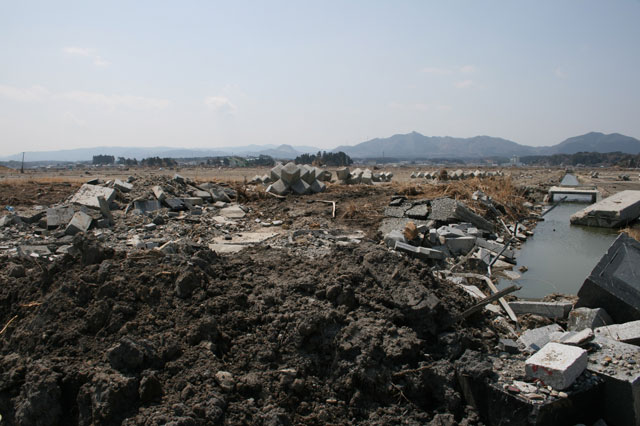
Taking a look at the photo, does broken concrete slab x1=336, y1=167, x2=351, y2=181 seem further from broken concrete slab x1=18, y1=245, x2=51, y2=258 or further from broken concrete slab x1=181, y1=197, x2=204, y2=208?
broken concrete slab x1=18, y1=245, x2=51, y2=258

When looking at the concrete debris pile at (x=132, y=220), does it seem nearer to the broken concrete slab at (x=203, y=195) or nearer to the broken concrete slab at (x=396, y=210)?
the broken concrete slab at (x=203, y=195)

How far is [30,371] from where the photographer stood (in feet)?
10.8

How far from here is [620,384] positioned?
328 cm

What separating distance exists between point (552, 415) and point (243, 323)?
105 inches

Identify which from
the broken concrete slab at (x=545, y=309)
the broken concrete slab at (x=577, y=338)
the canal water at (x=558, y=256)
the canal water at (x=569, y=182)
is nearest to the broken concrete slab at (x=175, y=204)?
the canal water at (x=558, y=256)

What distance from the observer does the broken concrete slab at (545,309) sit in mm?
5445

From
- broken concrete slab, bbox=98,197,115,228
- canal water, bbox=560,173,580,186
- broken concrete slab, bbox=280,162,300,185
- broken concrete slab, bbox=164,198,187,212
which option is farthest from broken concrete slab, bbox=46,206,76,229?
canal water, bbox=560,173,580,186

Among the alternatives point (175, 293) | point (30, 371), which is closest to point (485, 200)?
point (175, 293)

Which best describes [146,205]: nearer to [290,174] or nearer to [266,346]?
[290,174]

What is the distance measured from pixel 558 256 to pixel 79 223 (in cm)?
1170

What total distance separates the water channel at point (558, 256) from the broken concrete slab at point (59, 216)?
391 inches

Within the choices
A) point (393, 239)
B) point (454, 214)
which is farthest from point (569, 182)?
point (393, 239)

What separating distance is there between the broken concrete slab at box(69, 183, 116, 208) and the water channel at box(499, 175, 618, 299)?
10213mm

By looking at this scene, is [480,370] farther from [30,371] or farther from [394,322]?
[30,371]
